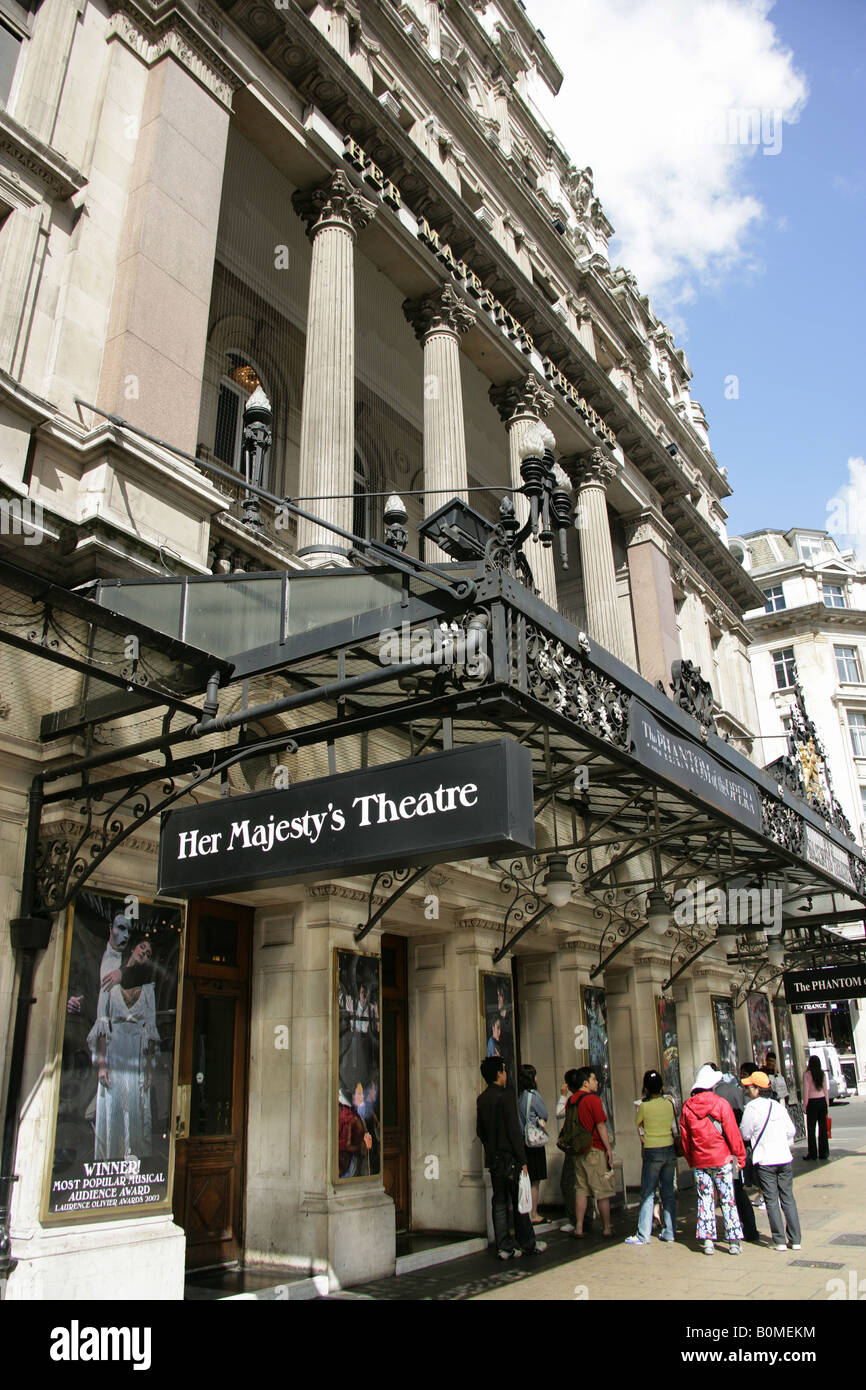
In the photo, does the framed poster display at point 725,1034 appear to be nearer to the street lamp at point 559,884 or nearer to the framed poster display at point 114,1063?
the street lamp at point 559,884

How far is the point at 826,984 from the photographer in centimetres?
2138

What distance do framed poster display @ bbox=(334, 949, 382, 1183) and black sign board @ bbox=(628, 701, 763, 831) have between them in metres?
3.99

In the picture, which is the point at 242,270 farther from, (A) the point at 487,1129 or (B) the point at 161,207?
(A) the point at 487,1129

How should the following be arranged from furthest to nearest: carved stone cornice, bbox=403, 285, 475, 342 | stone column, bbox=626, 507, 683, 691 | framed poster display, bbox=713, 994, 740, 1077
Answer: stone column, bbox=626, 507, 683, 691 → framed poster display, bbox=713, 994, 740, 1077 → carved stone cornice, bbox=403, 285, 475, 342

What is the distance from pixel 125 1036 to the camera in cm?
820

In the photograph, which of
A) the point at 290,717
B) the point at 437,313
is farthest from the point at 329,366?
the point at 290,717

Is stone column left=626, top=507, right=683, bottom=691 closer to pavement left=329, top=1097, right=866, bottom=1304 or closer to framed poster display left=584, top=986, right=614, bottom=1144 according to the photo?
framed poster display left=584, top=986, right=614, bottom=1144

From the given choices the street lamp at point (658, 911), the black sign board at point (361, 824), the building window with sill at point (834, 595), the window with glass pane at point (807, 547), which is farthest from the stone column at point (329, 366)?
the window with glass pane at point (807, 547)

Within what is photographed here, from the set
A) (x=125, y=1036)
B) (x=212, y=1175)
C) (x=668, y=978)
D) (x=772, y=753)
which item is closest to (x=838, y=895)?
(x=668, y=978)

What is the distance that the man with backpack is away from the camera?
1241 centimetres

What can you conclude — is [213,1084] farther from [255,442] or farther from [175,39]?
[175,39]

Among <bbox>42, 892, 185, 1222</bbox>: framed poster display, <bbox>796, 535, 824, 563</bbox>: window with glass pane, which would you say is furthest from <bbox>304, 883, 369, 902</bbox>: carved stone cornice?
<bbox>796, 535, 824, 563</bbox>: window with glass pane

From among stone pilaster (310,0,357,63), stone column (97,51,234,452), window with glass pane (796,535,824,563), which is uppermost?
window with glass pane (796,535,824,563)
